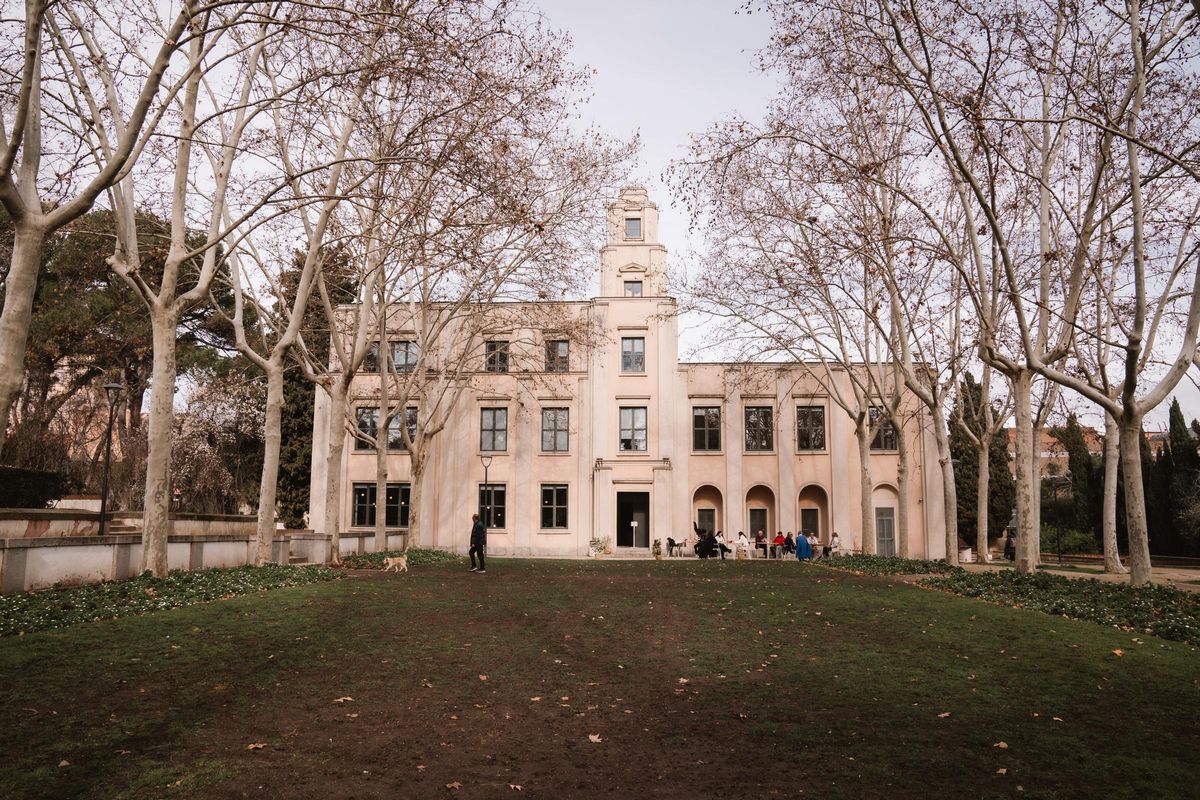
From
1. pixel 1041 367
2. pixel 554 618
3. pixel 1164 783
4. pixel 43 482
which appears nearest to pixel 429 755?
pixel 1164 783

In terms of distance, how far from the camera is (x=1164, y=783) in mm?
5570

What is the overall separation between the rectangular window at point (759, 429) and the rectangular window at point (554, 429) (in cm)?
954

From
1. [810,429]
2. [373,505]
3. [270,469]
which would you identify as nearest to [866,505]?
[810,429]

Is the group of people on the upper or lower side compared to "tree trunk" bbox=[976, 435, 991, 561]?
lower

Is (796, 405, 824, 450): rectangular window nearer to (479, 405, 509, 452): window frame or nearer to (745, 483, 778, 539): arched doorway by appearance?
(745, 483, 778, 539): arched doorway

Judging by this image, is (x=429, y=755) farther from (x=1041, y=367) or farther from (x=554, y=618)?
(x=1041, y=367)

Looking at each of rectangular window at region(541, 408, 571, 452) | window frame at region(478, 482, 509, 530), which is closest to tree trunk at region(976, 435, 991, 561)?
rectangular window at region(541, 408, 571, 452)

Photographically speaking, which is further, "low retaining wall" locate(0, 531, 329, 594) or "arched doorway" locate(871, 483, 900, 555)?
"arched doorway" locate(871, 483, 900, 555)

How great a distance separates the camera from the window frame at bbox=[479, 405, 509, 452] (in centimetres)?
4306

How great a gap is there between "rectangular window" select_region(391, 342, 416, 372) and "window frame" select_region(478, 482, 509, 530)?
7.35 m

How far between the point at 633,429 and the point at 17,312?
118ft

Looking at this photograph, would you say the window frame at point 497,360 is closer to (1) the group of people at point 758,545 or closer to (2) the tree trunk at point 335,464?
(1) the group of people at point 758,545

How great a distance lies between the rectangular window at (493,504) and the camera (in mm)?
42156

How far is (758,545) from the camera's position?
4094 cm
